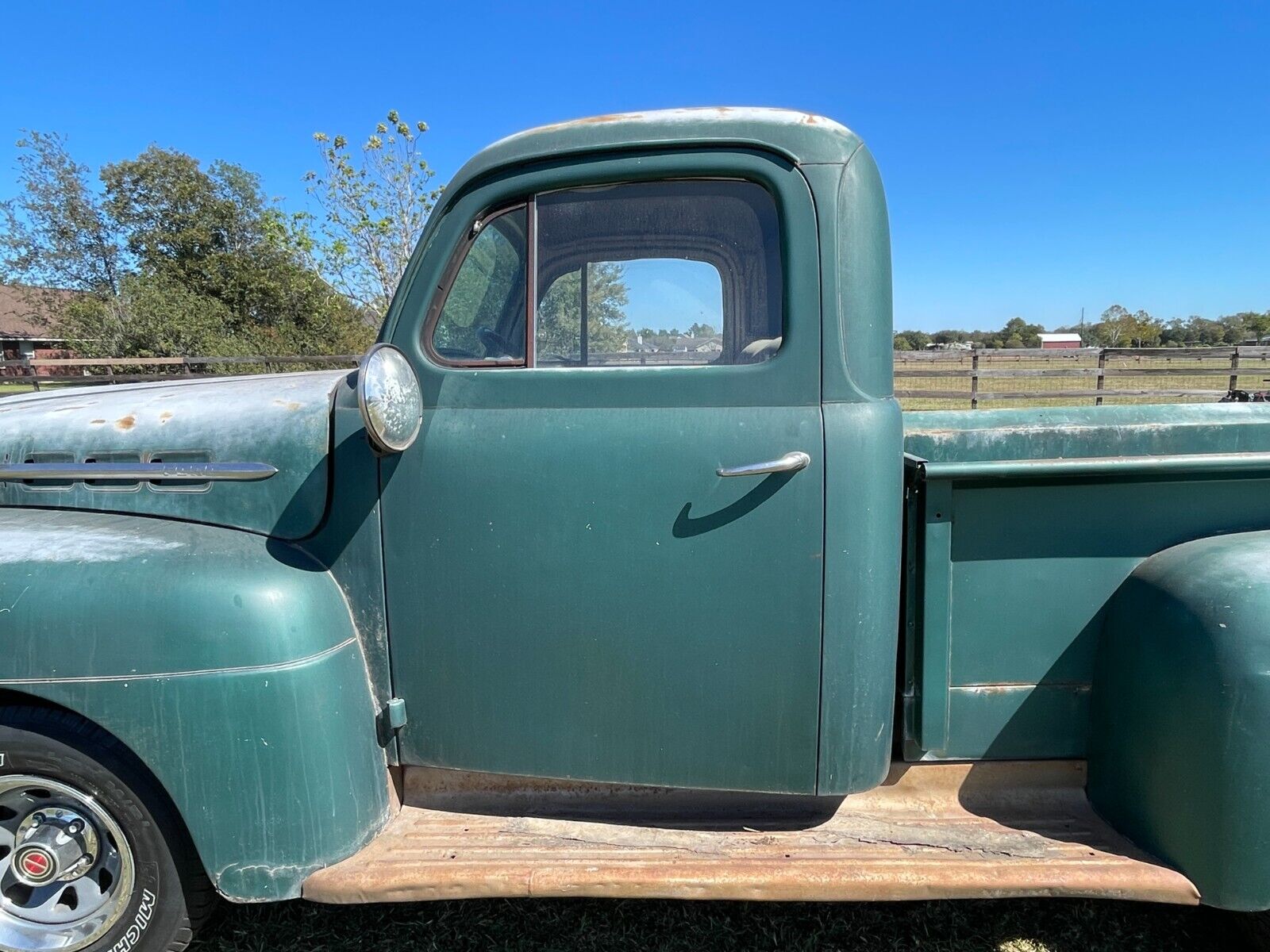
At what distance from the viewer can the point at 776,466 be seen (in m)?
1.75

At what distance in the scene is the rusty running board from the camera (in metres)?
1.72

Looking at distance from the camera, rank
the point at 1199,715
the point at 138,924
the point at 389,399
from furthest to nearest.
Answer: the point at 138,924
the point at 389,399
the point at 1199,715

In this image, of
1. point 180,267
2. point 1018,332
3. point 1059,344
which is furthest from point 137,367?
point 1018,332

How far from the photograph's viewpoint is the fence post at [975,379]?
1493cm

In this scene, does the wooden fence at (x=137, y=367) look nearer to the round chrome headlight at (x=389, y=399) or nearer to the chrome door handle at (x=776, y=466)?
the round chrome headlight at (x=389, y=399)

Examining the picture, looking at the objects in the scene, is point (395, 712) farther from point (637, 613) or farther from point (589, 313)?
point (589, 313)

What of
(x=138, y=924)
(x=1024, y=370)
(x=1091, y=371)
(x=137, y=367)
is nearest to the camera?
(x=138, y=924)

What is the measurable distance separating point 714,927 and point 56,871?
1.75 m

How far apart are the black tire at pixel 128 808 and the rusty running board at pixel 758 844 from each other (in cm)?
39

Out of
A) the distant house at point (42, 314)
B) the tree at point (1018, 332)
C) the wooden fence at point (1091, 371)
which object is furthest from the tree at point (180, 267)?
the tree at point (1018, 332)

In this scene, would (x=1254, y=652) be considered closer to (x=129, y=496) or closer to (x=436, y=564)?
(x=436, y=564)

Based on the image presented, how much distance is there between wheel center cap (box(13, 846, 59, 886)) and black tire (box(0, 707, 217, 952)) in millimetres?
182

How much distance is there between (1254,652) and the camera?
1592 mm

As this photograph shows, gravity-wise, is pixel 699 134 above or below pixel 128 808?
above
